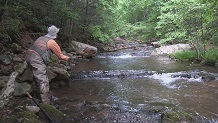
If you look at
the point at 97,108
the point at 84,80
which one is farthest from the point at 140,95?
the point at 84,80

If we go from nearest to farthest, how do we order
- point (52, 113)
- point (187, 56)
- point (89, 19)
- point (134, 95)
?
point (52, 113) → point (134, 95) → point (187, 56) → point (89, 19)

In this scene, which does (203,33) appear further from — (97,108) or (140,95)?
(97,108)

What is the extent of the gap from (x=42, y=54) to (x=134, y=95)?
302 centimetres

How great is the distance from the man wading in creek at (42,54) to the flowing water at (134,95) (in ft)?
2.45

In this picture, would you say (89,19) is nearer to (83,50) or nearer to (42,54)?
(83,50)

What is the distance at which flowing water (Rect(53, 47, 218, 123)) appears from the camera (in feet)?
16.8

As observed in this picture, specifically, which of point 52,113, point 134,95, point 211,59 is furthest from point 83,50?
point 52,113

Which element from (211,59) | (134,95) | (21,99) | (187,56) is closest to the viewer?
(21,99)

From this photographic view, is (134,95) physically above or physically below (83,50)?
below

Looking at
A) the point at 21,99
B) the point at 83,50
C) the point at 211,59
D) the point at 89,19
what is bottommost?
the point at 21,99

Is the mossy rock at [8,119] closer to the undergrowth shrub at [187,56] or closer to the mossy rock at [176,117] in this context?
the mossy rock at [176,117]

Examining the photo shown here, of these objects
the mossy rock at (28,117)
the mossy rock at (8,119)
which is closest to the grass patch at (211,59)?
the mossy rock at (28,117)

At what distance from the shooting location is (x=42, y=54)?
198 inches

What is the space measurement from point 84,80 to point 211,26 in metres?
7.04
